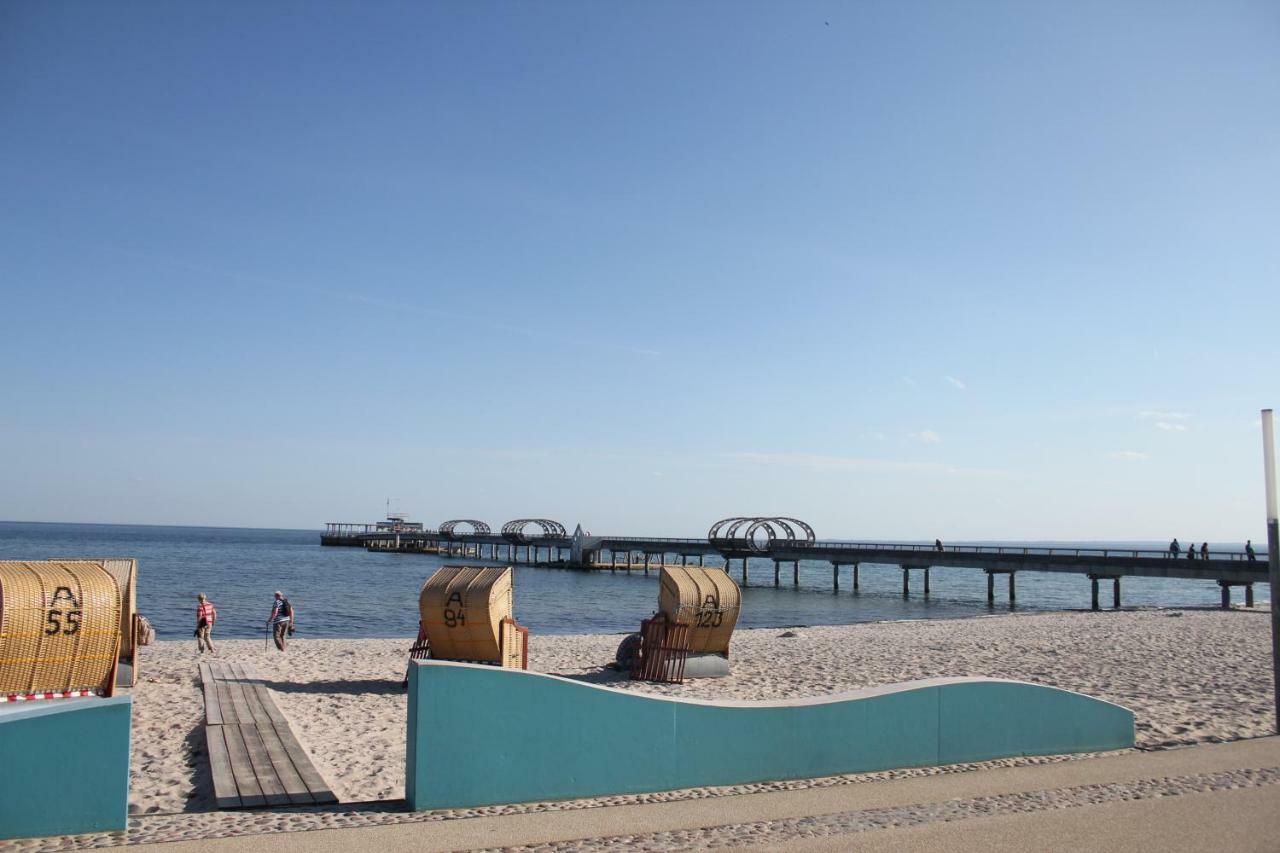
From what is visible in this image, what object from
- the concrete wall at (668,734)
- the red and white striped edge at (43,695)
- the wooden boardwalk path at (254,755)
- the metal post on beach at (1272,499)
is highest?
the metal post on beach at (1272,499)

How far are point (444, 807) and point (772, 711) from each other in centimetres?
296

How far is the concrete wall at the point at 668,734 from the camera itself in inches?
283

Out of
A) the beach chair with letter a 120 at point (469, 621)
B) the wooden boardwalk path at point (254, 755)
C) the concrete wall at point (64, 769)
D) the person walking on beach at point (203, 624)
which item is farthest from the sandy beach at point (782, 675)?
the concrete wall at point (64, 769)

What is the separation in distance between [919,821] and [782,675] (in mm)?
11321

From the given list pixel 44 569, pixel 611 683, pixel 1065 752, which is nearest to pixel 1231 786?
pixel 1065 752

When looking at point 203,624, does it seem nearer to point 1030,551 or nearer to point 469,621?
point 469,621

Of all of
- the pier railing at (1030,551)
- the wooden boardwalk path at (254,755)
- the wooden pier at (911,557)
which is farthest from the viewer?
the pier railing at (1030,551)

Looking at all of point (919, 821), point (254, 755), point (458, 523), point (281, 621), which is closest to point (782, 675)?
point (254, 755)

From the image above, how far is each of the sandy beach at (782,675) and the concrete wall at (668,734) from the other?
6.68 feet

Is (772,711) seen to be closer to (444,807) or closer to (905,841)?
(905,841)

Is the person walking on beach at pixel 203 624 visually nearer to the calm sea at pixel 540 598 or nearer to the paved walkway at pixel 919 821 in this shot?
the calm sea at pixel 540 598

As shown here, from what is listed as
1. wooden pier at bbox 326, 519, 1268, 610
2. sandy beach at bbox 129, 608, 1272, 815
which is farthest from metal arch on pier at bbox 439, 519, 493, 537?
sandy beach at bbox 129, 608, 1272, 815

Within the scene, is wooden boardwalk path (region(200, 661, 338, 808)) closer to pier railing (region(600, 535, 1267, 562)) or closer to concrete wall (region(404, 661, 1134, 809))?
concrete wall (region(404, 661, 1134, 809))

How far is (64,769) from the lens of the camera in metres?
6.43
